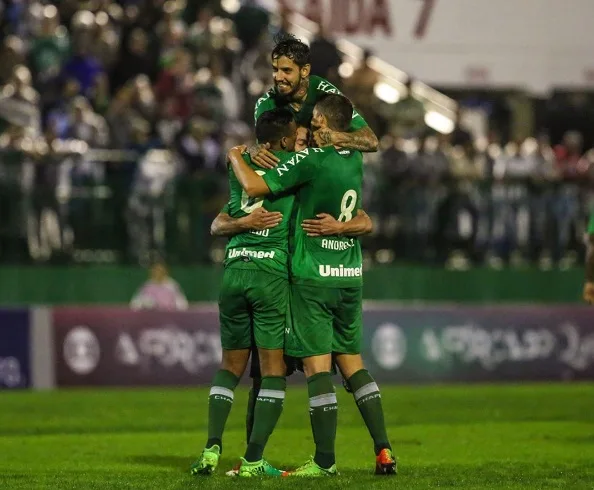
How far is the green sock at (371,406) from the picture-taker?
9.67m

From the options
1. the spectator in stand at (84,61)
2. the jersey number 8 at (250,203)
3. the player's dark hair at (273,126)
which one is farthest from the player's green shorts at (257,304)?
the spectator in stand at (84,61)

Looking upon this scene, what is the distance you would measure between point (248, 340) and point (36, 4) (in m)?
12.9

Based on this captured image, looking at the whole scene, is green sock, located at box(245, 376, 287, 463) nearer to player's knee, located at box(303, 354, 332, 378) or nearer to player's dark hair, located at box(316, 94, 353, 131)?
player's knee, located at box(303, 354, 332, 378)

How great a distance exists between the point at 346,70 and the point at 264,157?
13.0m

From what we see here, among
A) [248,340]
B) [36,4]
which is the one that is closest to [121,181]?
[36,4]

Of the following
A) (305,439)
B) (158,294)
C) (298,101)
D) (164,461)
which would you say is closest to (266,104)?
(298,101)

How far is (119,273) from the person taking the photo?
2084cm

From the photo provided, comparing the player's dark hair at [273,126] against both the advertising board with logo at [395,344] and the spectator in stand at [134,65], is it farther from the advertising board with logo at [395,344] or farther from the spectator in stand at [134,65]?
the spectator in stand at [134,65]

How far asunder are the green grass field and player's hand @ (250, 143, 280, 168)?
6.34 ft

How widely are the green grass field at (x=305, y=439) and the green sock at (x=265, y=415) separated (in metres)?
0.26

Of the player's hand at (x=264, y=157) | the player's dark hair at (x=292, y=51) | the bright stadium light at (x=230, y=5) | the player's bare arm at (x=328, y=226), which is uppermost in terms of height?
the bright stadium light at (x=230, y=5)

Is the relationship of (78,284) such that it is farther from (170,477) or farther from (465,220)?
(170,477)

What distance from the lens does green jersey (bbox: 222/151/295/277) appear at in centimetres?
966

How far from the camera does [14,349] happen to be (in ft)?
62.4
